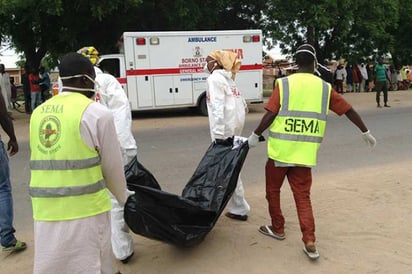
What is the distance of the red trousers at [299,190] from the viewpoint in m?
4.10

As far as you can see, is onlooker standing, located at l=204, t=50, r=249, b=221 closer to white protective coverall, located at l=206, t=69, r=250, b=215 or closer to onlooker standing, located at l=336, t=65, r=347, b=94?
white protective coverall, located at l=206, t=69, r=250, b=215

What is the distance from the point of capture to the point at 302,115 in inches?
160

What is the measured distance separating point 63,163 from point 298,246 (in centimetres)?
253

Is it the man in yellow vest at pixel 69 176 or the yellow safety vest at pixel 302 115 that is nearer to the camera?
the man in yellow vest at pixel 69 176

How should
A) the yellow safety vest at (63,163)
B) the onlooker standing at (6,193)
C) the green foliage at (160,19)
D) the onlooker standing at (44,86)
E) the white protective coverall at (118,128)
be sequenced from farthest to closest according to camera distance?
the onlooker standing at (44,86), the green foliage at (160,19), the onlooker standing at (6,193), the white protective coverall at (118,128), the yellow safety vest at (63,163)

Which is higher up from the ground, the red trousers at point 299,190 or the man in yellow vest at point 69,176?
the man in yellow vest at point 69,176

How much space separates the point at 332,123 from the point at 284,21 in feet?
34.0

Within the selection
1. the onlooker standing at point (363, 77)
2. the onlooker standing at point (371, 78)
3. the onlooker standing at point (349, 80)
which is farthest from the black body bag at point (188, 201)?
the onlooker standing at point (371, 78)

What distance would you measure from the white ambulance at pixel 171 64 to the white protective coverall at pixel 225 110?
9.97m

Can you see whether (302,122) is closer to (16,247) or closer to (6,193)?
(6,193)

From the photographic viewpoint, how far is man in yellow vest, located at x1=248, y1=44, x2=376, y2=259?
13.3 ft

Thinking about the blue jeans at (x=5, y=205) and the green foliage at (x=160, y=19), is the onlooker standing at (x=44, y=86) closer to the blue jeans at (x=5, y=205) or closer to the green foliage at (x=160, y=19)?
the green foliage at (x=160, y=19)

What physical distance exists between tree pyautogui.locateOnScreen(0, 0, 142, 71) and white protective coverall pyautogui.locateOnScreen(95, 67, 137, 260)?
11651 millimetres

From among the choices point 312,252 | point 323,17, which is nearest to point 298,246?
point 312,252
